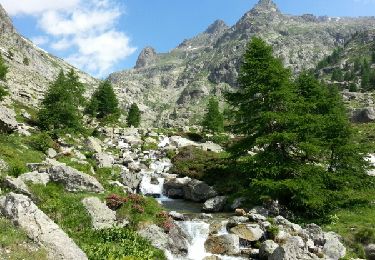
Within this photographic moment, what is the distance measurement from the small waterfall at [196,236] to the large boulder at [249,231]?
1869 millimetres

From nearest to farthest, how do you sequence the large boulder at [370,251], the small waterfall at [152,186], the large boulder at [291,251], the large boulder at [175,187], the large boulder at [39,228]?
the large boulder at [39,228]
the large boulder at [291,251]
the large boulder at [370,251]
the large boulder at [175,187]
the small waterfall at [152,186]

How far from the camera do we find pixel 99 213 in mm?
23984

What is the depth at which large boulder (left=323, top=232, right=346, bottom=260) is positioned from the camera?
23328mm

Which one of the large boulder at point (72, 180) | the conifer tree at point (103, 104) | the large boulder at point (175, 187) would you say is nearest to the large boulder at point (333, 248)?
the large boulder at point (72, 180)

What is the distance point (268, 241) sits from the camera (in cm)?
2380

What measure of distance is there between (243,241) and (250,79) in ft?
50.3

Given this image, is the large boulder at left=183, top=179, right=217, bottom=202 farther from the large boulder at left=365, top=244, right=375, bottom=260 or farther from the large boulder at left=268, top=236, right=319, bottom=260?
the large boulder at left=365, top=244, right=375, bottom=260

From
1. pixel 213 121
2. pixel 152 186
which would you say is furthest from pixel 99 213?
pixel 213 121

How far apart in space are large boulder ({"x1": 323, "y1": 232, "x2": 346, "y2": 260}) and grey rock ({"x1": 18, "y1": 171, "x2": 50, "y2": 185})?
17482 mm

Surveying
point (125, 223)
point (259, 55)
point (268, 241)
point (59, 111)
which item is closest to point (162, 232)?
point (125, 223)

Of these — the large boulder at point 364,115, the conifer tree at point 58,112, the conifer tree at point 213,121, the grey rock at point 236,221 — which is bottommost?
the grey rock at point 236,221

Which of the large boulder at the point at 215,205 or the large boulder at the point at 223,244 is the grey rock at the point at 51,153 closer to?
the large boulder at the point at 215,205

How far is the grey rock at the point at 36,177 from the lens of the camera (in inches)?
994

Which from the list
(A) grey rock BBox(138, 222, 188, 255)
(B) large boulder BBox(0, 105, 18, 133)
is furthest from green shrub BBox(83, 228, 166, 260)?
(B) large boulder BBox(0, 105, 18, 133)
